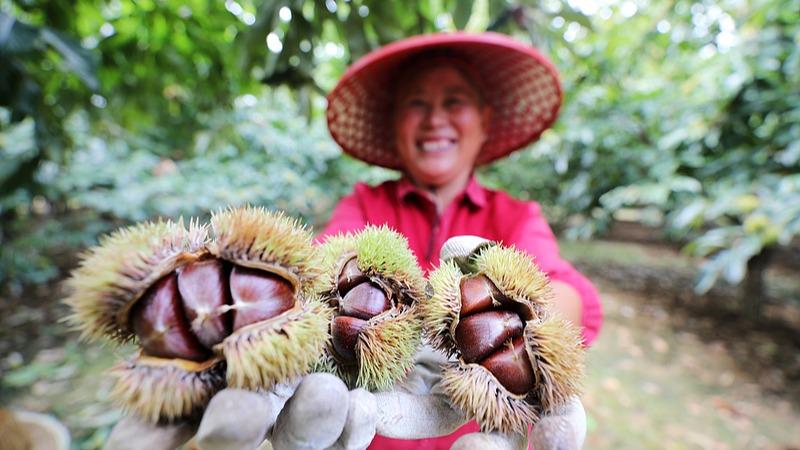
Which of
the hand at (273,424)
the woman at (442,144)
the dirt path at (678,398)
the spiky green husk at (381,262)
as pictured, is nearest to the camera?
the hand at (273,424)

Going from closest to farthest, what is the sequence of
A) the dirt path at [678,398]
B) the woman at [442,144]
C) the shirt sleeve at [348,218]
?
the woman at [442,144], the shirt sleeve at [348,218], the dirt path at [678,398]

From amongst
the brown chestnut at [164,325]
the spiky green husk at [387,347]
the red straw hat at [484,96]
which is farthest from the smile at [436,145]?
the brown chestnut at [164,325]

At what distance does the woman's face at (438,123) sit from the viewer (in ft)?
5.09

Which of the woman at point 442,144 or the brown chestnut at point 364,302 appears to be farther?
the woman at point 442,144

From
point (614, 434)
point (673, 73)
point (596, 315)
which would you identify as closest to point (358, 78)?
point (596, 315)

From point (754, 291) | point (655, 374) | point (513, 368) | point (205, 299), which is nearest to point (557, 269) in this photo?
point (513, 368)

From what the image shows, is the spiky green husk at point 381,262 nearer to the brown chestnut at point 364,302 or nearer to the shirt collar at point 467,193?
the brown chestnut at point 364,302

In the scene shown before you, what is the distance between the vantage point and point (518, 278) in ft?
2.32

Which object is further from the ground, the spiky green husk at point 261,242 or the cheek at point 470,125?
the cheek at point 470,125

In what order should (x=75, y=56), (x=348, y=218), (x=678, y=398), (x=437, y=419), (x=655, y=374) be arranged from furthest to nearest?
1. (x=655, y=374)
2. (x=678, y=398)
3. (x=348, y=218)
4. (x=75, y=56)
5. (x=437, y=419)

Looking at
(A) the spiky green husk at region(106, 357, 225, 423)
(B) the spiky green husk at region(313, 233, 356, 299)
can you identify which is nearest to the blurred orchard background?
(B) the spiky green husk at region(313, 233, 356, 299)

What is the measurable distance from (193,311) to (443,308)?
377 mm

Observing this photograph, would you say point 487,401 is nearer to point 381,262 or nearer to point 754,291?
point 381,262

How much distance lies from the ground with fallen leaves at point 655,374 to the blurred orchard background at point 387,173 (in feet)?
0.06
